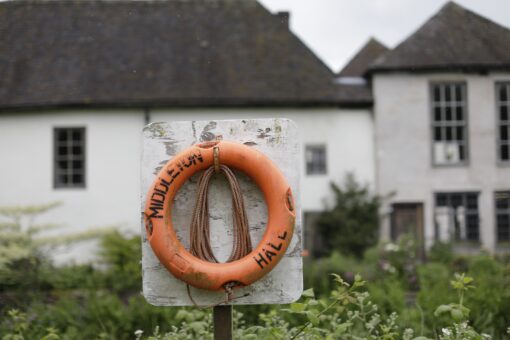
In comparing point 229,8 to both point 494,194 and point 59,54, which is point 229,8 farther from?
point 494,194

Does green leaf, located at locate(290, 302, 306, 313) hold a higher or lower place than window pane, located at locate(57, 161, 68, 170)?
lower

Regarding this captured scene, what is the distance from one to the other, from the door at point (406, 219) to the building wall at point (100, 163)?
3.17 feet

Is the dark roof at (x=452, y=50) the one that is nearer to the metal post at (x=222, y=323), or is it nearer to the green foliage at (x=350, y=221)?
the green foliage at (x=350, y=221)

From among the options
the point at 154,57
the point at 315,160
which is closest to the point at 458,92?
the point at 315,160

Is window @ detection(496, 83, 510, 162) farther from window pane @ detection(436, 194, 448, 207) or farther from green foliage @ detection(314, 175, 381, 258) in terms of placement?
green foliage @ detection(314, 175, 381, 258)

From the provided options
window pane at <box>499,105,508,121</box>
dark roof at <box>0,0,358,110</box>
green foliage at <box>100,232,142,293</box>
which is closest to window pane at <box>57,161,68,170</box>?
dark roof at <box>0,0,358,110</box>

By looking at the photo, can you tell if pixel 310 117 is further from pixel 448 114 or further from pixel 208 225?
pixel 208 225

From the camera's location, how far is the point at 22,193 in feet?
40.2

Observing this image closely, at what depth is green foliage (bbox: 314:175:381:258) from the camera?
1183cm

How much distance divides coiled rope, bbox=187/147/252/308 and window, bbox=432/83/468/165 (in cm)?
1089

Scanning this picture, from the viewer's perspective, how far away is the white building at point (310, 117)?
40.3ft

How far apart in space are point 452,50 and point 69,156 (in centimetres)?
909

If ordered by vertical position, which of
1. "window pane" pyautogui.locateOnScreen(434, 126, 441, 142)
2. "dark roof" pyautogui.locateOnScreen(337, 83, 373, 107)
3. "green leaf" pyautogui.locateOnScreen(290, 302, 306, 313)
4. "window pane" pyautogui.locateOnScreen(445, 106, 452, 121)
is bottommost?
"green leaf" pyautogui.locateOnScreen(290, 302, 306, 313)

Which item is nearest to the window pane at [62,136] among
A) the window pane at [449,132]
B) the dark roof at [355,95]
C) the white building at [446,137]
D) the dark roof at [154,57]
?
the dark roof at [154,57]
